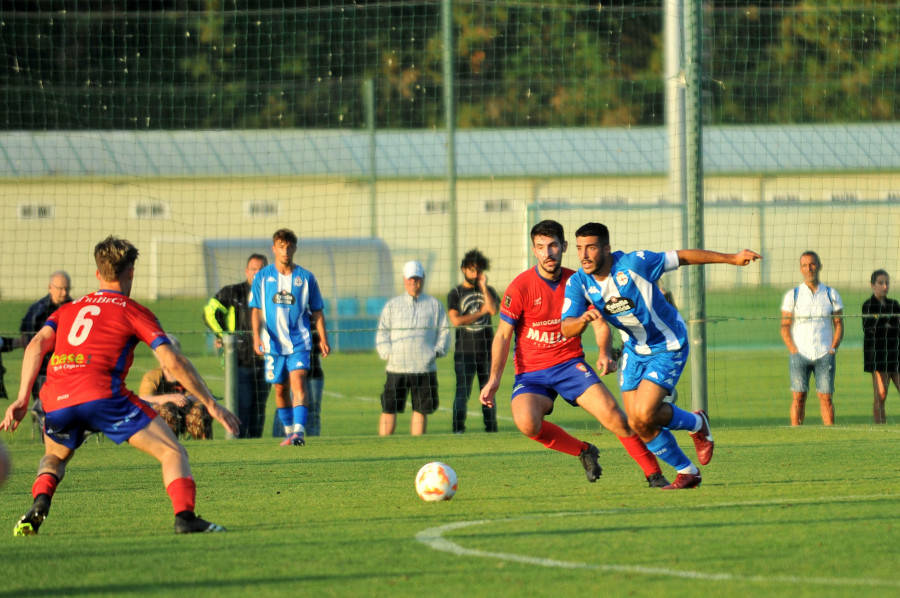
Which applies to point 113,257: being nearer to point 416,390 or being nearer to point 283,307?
point 283,307

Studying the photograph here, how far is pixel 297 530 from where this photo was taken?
6805mm

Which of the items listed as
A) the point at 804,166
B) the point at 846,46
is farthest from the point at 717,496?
the point at 846,46

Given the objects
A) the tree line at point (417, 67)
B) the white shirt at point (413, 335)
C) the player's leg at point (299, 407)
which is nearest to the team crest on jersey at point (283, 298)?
the player's leg at point (299, 407)

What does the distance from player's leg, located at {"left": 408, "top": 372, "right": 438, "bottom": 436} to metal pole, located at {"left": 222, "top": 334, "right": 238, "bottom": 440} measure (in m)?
1.87

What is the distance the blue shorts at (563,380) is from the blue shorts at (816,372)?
17.3ft

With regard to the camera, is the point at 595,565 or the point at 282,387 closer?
the point at 595,565

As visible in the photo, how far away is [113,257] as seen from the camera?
6660mm

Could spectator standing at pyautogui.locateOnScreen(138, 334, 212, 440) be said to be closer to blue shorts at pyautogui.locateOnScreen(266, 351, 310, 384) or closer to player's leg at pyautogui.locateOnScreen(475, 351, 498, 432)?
blue shorts at pyautogui.locateOnScreen(266, 351, 310, 384)

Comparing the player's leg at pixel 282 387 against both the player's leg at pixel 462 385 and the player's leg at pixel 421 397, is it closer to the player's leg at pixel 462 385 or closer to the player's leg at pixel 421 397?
the player's leg at pixel 421 397

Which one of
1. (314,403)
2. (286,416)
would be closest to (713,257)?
(286,416)

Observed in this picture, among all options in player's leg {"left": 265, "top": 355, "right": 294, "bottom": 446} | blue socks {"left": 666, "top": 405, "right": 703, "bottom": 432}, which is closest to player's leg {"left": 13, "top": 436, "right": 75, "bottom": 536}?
blue socks {"left": 666, "top": 405, "right": 703, "bottom": 432}

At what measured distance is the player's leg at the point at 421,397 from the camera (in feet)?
43.2

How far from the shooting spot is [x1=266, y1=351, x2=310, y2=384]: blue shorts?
1227 centimetres

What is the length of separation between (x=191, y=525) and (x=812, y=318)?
337 inches
